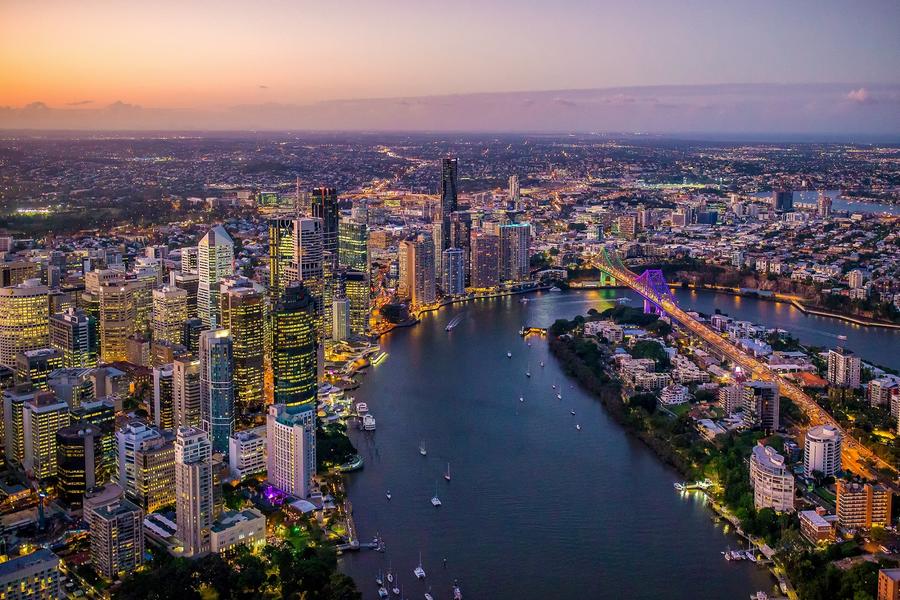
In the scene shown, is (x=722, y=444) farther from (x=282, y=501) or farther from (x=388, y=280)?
(x=388, y=280)

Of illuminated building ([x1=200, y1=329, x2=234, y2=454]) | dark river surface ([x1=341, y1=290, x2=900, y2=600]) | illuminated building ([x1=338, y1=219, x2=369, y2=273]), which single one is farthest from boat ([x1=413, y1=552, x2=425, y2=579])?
illuminated building ([x1=338, y1=219, x2=369, y2=273])

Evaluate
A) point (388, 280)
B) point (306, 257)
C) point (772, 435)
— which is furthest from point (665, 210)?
point (772, 435)

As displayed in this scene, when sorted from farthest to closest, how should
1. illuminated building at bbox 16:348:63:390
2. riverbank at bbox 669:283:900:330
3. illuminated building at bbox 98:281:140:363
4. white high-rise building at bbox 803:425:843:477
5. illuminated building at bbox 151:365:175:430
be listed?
riverbank at bbox 669:283:900:330 → illuminated building at bbox 98:281:140:363 → illuminated building at bbox 16:348:63:390 → illuminated building at bbox 151:365:175:430 → white high-rise building at bbox 803:425:843:477

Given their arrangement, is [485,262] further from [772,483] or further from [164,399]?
[772,483]

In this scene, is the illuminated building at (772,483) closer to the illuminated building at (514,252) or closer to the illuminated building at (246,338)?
the illuminated building at (246,338)

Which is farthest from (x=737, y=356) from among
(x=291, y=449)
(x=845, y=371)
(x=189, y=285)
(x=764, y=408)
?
(x=189, y=285)

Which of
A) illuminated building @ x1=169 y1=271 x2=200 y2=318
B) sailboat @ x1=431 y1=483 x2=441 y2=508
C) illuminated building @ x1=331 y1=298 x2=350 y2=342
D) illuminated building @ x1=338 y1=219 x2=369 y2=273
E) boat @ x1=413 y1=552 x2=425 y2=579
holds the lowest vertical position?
boat @ x1=413 y1=552 x2=425 y2=579

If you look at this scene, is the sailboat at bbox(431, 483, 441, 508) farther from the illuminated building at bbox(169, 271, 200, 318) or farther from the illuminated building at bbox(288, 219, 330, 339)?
the illuminated building at bbox(169, 271, 200, 318)
